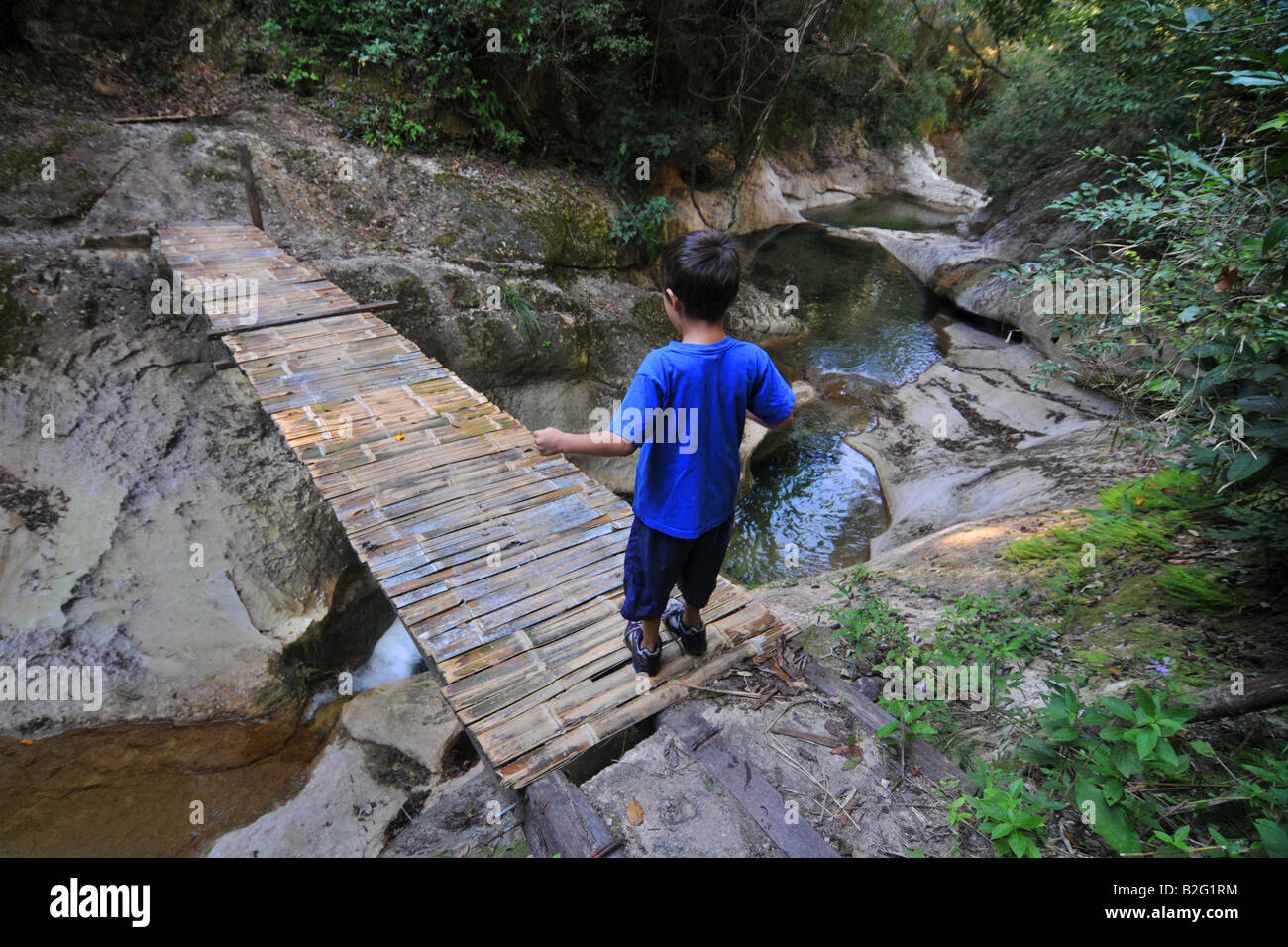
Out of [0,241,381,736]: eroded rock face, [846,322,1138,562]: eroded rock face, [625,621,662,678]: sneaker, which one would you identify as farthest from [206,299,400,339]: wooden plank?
[846,322,1138,562]: eroded rock face

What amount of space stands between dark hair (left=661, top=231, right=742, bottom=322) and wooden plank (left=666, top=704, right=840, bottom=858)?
1.56 meters

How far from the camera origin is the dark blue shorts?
2.26m

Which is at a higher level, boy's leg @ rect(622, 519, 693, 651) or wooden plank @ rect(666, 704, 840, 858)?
boy's leg @ rect(622, 519, 693, 651)

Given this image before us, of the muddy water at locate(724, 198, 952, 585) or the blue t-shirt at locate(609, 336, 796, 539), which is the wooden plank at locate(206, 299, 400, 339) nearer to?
the blue t-shirt at locate(609, 336, 796, 539)

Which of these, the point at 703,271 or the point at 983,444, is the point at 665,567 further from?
the point at 983,444

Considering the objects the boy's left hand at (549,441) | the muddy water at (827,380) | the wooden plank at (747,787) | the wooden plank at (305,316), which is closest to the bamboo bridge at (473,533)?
the wooden plank at (305,316)

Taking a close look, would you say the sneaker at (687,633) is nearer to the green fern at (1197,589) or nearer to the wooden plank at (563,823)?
the wooden plank at (563,823)

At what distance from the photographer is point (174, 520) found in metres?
5.14

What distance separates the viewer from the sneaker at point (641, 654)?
2.57 meters

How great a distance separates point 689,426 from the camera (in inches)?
81.1

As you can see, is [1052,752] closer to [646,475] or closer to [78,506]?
[646,475]

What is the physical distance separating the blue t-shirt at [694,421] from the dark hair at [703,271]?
132 millimetres

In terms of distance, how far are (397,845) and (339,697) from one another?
7.39ft
